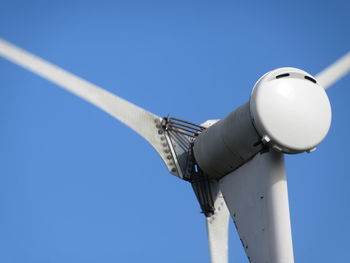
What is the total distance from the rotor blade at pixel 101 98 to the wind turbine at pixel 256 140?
2 cm

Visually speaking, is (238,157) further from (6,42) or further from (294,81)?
(6,42)

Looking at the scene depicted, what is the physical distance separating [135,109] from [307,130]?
19.1 feet

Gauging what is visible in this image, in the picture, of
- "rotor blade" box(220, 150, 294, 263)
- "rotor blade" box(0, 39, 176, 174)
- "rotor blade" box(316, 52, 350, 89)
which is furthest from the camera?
"rotor blade" box(316, 52, 350, 89)

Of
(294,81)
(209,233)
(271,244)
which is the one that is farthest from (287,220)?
(209,233)

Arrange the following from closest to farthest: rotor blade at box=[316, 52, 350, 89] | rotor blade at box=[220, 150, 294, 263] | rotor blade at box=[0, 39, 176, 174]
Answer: rotor blade at box=[220, 150, 294, 263] → rotor blade at box=[0, 39, 176, 174] → rotor blade at box=[316, 52, 350, 89]

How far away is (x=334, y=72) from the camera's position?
830 inches

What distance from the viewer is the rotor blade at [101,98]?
19188mm

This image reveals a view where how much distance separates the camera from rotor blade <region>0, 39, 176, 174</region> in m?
19.2

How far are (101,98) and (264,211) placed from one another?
18.9 feet

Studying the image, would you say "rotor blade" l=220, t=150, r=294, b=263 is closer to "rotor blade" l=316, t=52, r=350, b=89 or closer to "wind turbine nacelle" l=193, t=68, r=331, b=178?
"wind turbine nacelle" l=193, t=68, r=331, b=178

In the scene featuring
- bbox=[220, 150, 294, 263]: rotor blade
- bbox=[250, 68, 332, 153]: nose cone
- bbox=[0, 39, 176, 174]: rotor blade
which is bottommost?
bbox=[220, 150, 294, 263]: rotor blade

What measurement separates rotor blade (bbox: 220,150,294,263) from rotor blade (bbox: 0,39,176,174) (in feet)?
11.6

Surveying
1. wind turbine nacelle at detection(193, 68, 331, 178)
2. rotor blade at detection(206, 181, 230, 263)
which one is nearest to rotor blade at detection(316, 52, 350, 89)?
wind turbine nacelle at detection(193, 68, 331, 178)

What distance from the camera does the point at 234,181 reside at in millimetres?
20406
